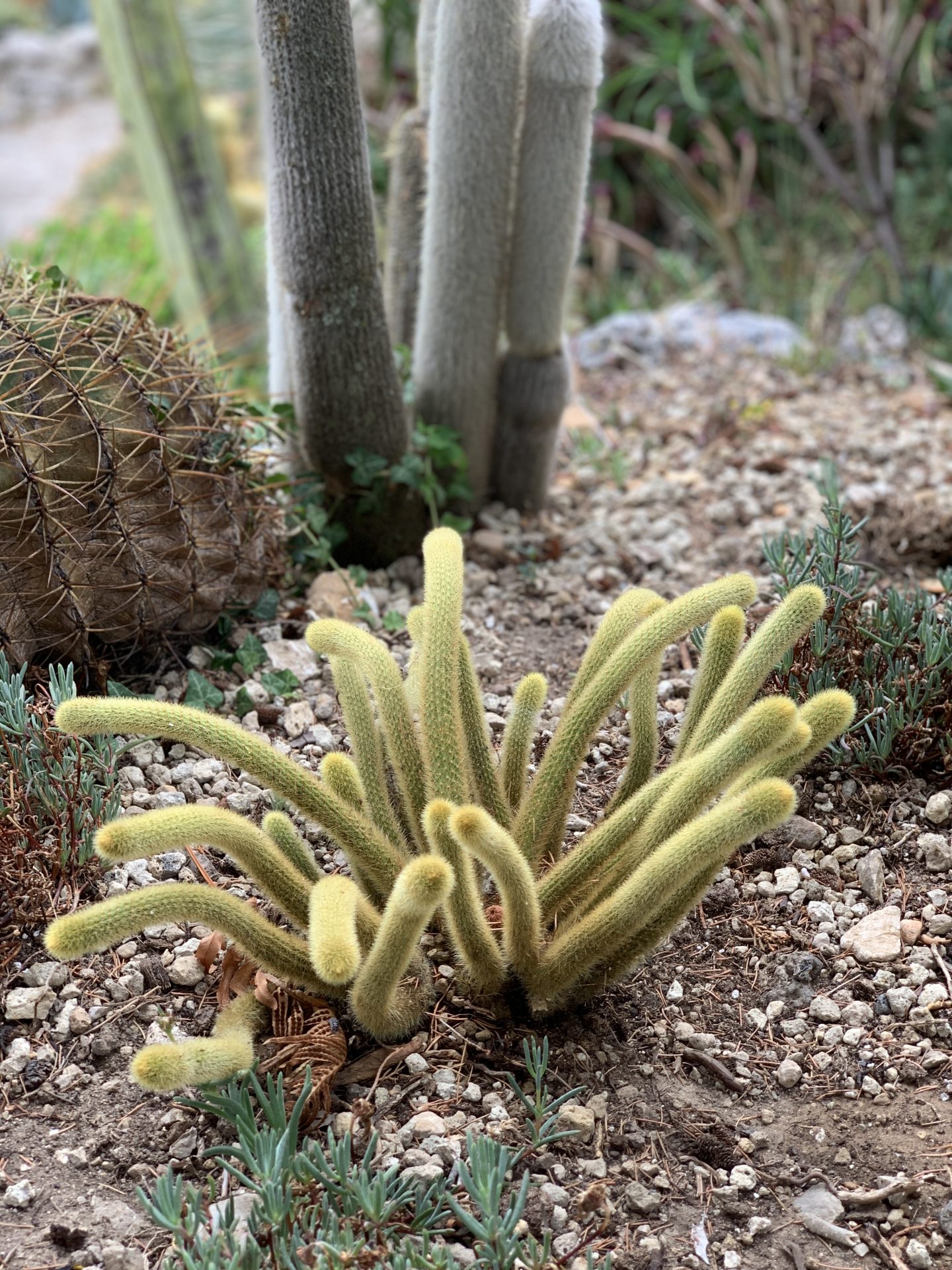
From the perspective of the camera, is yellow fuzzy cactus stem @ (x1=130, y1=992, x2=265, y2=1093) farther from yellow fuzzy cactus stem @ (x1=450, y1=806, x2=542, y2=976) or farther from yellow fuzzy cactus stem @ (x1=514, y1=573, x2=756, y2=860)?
yellow fuzzy cactus stem @ (x1=514, y1=573, x2=756, y2=860)

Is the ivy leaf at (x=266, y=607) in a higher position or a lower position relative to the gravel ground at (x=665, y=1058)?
higher

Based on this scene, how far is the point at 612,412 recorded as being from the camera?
3990 mm

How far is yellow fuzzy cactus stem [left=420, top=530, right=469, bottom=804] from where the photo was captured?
5.69 feet

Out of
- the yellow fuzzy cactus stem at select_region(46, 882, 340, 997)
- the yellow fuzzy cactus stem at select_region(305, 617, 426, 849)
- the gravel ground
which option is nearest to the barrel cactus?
the gravel ground

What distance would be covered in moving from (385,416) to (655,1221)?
183cm

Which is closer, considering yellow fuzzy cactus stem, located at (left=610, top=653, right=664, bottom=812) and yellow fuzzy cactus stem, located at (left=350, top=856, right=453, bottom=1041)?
yellow fuzzy cactus stem, located at (left=350, top=856, right=453, bottom=1041)

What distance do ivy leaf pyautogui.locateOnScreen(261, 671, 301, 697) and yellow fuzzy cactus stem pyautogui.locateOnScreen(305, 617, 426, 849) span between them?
559mm

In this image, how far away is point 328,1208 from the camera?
1.39 m

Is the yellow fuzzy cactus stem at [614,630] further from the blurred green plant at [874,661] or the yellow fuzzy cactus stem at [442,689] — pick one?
the blurred green plant at [874,661]

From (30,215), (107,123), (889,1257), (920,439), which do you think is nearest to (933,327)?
(920,439)

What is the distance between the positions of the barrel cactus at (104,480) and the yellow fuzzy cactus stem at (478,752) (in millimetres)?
738

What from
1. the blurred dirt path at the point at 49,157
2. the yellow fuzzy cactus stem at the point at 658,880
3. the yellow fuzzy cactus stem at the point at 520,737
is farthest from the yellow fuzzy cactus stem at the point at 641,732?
the blurred dirt path at the point at 49,157

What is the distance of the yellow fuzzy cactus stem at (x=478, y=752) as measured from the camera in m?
1.88

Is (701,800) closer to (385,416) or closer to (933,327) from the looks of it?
(385,416)
